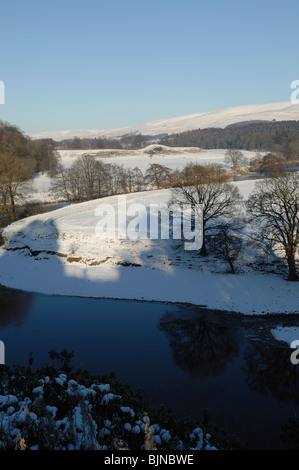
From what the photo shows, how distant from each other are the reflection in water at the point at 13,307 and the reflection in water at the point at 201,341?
816 cm

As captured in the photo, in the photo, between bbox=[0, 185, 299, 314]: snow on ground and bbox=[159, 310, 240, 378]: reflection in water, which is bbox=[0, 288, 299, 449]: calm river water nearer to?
bbox=[159, 310, 240, 378]: reflection in water

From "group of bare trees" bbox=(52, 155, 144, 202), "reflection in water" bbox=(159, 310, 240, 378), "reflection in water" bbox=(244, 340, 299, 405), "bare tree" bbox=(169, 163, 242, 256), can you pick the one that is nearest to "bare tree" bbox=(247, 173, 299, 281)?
"bare tree" bbox=(169, 163, 242, 256)

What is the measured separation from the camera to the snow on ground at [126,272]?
21644mm

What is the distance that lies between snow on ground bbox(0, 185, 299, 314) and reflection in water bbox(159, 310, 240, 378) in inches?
81.9

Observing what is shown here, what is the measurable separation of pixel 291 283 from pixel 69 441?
19291mm

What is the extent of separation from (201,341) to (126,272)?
10176mm

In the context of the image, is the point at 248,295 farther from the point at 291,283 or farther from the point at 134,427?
the point at 134,427

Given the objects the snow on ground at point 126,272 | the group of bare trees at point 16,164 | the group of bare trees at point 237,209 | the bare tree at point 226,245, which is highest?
the group of bare trees at point 16,164

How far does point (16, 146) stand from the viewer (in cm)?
7181

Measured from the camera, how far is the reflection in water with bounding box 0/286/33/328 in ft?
62.9

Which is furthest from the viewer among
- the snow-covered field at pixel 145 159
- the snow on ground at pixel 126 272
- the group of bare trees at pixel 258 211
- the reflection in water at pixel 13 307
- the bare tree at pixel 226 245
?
the snow-covered field at pixel 145 159

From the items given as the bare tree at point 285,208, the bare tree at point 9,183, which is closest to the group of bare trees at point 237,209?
the bare tree at point 285,208

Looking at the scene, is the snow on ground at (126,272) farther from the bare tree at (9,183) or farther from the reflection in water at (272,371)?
the bare tree at (9,183)
